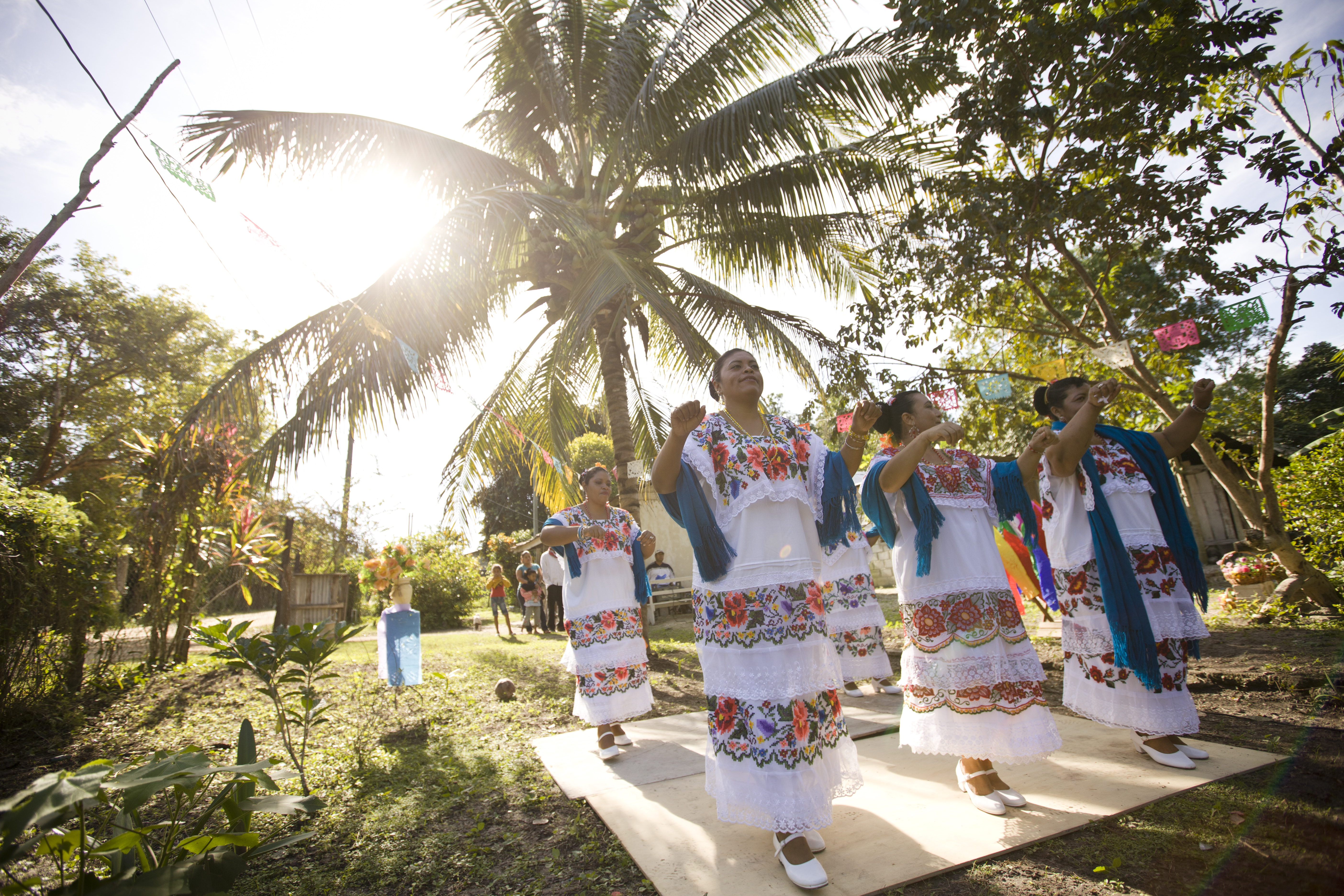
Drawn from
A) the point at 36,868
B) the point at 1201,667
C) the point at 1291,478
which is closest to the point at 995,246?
the point at 1201,667

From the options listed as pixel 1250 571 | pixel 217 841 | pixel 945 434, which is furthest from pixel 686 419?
pixel 1250 571

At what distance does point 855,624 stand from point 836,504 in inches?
112

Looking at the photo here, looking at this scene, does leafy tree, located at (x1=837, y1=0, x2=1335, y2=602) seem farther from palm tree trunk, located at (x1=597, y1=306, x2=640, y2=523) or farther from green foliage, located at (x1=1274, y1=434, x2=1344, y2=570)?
palm tree trunk, located at (x1=597, y1=306, x2=640, y2=523)

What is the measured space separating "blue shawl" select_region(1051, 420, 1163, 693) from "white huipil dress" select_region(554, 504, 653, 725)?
2.72 m

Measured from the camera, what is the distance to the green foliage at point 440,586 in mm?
16297

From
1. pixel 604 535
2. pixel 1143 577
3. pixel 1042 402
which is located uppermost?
pixel 1042 402

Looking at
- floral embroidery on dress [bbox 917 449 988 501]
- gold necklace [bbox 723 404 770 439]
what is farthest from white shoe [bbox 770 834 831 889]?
floral embroidery on dress [bbox 917 449 988 501]

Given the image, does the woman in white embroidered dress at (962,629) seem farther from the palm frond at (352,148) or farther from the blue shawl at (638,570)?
the palm frond at (352,148)

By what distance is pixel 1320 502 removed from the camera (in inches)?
245

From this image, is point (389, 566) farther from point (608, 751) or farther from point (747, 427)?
point (747, 427)

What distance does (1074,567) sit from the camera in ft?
10.8

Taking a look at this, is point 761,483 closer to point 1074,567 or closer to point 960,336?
point 1074,567

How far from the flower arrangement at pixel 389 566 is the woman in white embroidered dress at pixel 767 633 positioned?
5.00 m

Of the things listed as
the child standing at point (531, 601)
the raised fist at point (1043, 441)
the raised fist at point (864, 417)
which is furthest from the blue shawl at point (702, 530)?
the child standing at point (531, 601)
